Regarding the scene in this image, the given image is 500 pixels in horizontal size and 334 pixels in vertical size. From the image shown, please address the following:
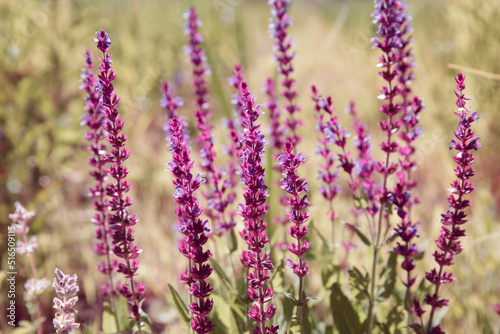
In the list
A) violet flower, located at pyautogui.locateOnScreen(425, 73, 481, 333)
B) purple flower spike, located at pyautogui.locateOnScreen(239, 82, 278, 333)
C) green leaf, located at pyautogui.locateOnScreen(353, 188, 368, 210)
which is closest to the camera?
purple flower spike, located at pyautogui.locateOnScreen(239, 82, 278, 333)

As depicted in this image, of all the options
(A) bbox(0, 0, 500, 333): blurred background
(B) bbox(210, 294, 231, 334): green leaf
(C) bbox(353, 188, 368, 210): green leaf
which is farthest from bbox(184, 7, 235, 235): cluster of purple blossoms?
(A) bbox(0, 0, 500, 333): blurred background

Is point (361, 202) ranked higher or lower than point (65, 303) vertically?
higher

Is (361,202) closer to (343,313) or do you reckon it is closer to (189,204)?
(343,313)

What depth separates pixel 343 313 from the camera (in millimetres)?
1754

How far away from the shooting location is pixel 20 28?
3.84 metres

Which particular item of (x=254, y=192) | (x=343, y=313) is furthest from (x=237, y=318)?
(x=254, y=192)

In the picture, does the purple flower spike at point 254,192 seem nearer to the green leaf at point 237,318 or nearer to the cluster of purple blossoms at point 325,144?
the green leaf at point 237,318

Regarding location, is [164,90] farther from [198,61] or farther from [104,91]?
[104,91]

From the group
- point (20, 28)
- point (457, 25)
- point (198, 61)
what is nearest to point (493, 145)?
point (457, 25)

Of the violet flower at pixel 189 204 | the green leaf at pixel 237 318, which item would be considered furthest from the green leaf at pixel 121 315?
the violet flower at pixel 189 204

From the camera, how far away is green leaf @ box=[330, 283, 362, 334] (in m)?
1.74

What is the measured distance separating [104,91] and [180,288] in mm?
1940

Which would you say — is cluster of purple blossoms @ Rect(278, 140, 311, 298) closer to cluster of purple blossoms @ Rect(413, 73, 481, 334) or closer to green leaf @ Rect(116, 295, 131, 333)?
cluster of purple blossoms @ Rect(413, 73, 481, 334)

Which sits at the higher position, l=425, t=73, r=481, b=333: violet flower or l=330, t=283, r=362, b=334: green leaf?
l=425, t=73, r=481, b=333: violet flower
